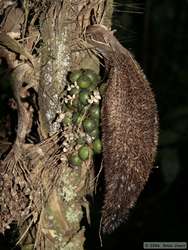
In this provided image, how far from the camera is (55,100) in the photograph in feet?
4.96

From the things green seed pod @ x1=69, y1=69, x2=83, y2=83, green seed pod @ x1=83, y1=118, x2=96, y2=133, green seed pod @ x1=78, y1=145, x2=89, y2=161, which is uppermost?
green seed pod @ x1=69, y1=69, x2=83, y2=83

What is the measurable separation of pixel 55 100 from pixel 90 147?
6.3 inches

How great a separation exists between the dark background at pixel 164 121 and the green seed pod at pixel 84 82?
1.02 m

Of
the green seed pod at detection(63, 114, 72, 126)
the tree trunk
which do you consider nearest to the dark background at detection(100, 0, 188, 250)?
the tree trunk

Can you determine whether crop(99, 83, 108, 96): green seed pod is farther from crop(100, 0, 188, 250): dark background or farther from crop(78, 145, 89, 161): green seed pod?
crop(100, 0, 188, 250): dark background

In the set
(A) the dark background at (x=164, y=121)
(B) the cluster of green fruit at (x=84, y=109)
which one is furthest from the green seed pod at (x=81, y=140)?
(A) the dark background at (x=164, y=121)

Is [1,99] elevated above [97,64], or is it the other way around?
[97,64]

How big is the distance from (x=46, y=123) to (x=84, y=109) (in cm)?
13

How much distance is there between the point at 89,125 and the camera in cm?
147

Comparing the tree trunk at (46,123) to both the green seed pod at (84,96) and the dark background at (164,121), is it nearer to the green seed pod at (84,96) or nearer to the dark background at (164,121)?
the green seed pod at (84,96)

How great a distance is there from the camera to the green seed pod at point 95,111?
147 centimetres

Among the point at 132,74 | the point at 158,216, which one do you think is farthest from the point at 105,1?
the point at 158,216

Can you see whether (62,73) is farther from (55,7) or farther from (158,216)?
(158,216)

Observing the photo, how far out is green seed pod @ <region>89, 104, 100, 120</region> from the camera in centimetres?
147
